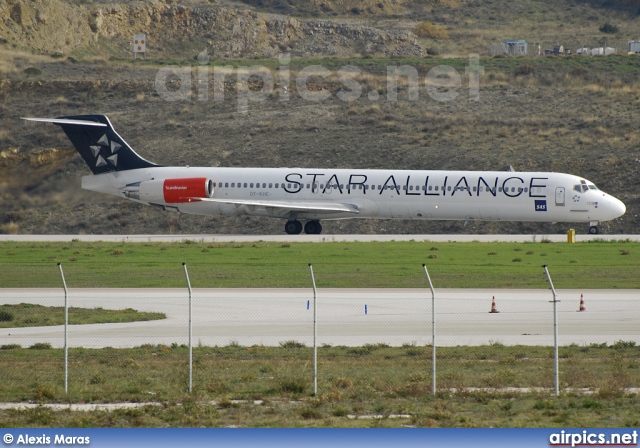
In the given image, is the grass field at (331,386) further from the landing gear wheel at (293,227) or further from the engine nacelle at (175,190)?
the landing gear wheel at (293,227)

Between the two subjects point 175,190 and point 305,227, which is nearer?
point 175,190

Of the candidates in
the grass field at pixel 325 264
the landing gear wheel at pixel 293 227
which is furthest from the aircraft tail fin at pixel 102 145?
the landing gear wheel at pixel 293 227

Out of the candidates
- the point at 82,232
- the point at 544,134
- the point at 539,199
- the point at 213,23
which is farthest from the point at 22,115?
the point at 539,199

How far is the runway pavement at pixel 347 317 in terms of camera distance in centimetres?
2092

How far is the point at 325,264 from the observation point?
35.3m

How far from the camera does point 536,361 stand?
18.3 metres

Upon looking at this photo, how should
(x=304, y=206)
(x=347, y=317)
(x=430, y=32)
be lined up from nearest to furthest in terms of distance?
1. (x=347, y=317)
2. (x=304, y=206)
3. (x=430, y=32)

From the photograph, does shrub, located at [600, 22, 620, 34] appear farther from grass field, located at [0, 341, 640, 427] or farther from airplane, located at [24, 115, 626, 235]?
grass field, located at [0, 341, 640, 427]

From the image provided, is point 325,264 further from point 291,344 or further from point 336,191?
point 291,344

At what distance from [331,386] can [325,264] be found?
19578 mm

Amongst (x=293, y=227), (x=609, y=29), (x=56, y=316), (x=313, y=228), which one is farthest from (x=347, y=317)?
(x=609, y=29)

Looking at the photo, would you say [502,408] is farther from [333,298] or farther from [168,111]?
[168,111]
